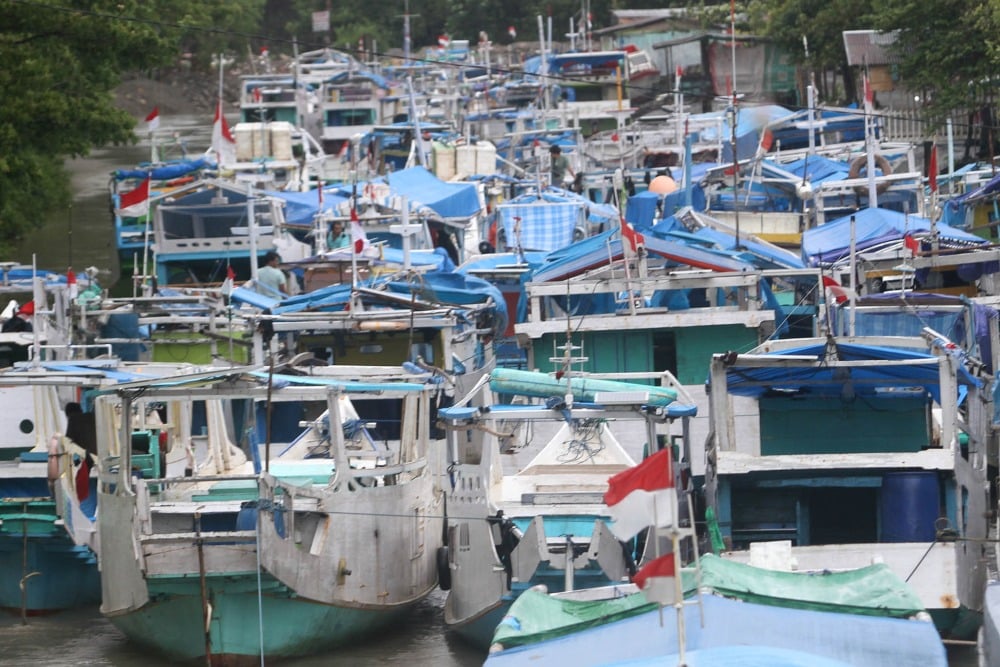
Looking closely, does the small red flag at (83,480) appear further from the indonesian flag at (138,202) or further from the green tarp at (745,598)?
the indonesian flag at (138,202)

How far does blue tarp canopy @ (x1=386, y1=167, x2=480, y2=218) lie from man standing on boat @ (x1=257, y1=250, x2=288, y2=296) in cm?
704

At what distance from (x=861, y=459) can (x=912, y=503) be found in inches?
20.2

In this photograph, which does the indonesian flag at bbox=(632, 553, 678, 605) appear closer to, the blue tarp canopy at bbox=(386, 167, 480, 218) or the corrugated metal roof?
the blue tarp canopy at bbox=(386, 167, 480, 218)

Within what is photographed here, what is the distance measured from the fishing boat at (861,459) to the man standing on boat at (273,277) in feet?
32.1

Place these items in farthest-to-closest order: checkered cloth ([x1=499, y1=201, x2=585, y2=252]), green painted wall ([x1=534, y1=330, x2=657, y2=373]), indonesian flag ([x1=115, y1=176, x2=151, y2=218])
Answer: checkered cloth ([x1=499, y1=201, x2=585, y2=252]) → indonesian flag ([x1=115, y1=176, x2=151, y2=218]) → green painted wall ([x1=534, y1=330, x2=657, y2=373])

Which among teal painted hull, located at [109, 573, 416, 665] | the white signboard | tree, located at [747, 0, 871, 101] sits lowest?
teal painted hull, located at [109, 573, 416, 665]

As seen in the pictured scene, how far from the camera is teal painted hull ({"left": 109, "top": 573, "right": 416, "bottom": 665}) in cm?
1473

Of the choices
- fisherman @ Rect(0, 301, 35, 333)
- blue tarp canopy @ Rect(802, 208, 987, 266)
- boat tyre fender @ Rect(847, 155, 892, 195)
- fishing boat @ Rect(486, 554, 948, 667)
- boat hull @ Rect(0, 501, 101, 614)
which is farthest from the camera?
boat tyre fender @ Rect(847, 155, 892, 195)

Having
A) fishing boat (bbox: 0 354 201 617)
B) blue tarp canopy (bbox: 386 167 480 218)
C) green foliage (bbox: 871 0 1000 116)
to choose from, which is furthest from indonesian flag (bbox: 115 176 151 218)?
green foliage (bbox: 871 0 1000 116)

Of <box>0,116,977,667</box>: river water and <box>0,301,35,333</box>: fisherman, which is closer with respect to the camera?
<box>0,116,977,667</box>: river water

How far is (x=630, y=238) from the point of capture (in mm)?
19703

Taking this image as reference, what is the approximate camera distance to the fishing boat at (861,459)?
13.8 meters

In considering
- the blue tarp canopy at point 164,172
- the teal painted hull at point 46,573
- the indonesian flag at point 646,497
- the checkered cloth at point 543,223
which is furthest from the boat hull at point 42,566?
the blue tarp canopy at point 164,172

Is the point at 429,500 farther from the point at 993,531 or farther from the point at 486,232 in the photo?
the point at 486,232
